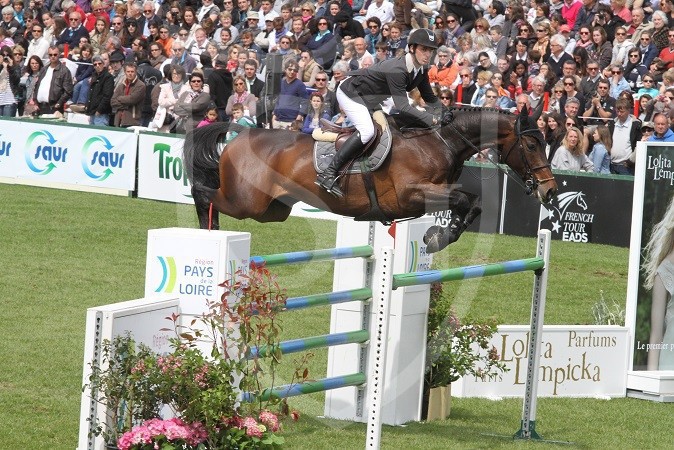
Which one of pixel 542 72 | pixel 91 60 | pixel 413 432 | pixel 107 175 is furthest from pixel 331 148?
pixel 91 60

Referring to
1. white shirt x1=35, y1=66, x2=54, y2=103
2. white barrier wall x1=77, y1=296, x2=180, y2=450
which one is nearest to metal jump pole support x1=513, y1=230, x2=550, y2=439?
white barrier wall x1=77, y1=296, x2=180, y2=450

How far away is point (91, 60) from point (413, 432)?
1545 cm

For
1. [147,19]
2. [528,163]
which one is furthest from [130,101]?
[528,163]

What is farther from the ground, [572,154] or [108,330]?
[572,154]

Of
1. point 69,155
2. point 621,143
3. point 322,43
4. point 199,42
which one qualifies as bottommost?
point 69,155

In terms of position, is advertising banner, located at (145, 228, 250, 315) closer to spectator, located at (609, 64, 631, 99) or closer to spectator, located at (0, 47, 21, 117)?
spectator, located at (609, 64, 631, 99)

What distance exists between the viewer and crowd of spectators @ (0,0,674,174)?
51.9 ft

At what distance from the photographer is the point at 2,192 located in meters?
17.7

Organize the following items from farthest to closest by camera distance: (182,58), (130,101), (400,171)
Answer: (182,58), (130,101), (400,171)

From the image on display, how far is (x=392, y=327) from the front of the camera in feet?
26.6

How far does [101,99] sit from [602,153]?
29.0ft

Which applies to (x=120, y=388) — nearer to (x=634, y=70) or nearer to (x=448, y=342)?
(x=448, y=342)

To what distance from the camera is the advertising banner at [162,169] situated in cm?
1723

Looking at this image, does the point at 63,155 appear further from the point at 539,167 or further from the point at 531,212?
the point at 539,167
